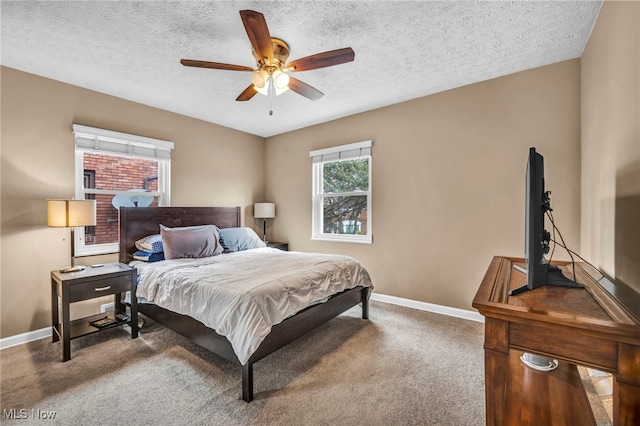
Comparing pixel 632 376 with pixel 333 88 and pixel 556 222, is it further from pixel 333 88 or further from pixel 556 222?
pixel 333 88

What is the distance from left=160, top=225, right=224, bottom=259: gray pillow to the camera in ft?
10.3

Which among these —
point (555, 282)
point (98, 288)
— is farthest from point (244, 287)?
point (555, 282)

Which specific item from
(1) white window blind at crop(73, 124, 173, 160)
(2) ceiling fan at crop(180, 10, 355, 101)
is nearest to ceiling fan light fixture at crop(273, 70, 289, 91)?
(2) ceiling fan at crop(180, 10, 355, 101)

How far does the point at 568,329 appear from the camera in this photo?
96cm

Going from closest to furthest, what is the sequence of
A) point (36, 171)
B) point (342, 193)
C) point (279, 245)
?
1. point (36, 171)
2. point (342, 193)
3. point (279, 245)

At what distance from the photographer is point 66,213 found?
8.38 ft

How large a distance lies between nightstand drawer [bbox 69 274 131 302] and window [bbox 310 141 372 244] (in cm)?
259

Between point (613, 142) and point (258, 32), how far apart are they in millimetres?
2348

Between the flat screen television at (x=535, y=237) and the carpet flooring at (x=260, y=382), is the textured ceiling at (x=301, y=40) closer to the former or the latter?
the flat screen television at (x=535, y=237)

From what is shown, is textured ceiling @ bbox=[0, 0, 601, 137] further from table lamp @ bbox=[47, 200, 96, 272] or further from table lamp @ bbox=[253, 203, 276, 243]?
table lamp @ bbox=[253, 203, 276, 243]

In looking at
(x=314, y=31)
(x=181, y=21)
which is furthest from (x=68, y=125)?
(x=314, y=31)

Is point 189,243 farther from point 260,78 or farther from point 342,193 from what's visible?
point 342,193

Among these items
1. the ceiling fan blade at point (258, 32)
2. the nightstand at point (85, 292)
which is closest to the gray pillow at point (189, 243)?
the nightstand at point (85, 292)

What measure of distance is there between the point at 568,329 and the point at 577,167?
239 centimetres
